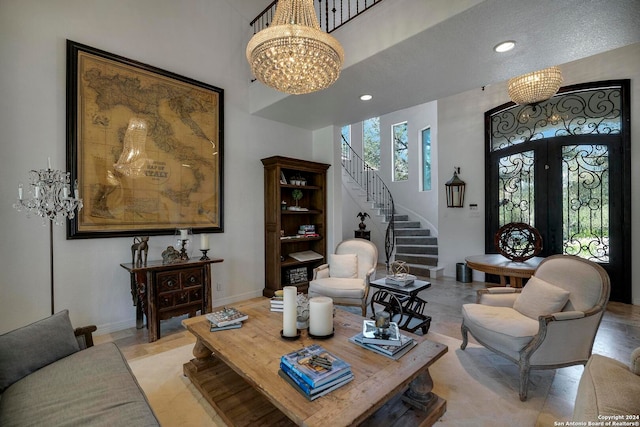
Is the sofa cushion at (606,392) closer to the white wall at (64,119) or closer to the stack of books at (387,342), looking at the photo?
the stack of books at (387,342)

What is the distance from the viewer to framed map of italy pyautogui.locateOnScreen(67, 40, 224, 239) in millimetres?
3041

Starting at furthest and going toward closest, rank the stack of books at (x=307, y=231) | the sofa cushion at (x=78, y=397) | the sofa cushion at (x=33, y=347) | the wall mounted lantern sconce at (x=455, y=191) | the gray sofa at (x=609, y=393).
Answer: the wall mounted lantern sconce at (x=455, y=191) → the stack of books at (x=307, y=231) → the sofa cushion at (x=33, y=347) → the sofa cushion at (x=78, y=397) → the gray sofa at (x=609, y=393)

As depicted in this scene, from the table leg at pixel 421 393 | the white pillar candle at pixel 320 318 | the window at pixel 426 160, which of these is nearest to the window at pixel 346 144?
the window at pixel 426 160

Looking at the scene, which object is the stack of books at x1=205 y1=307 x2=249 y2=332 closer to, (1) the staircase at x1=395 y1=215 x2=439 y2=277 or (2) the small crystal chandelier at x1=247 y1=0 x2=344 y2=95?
(2) the small crystal chandelier at x1=247 y1=0 x2=344 y2=95

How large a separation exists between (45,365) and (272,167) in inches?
131

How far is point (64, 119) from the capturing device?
9.70 feet

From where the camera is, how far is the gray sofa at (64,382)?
1296 millimetres

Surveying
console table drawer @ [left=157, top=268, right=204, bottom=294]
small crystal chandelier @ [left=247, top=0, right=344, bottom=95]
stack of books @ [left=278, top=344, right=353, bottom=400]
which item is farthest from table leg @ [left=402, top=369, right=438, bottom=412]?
console table drawer @ [left=157, top=268, right=204, bottom=294]

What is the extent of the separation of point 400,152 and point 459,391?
729cm

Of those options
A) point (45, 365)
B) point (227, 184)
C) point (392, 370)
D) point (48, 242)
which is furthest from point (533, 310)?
point (48, 242)

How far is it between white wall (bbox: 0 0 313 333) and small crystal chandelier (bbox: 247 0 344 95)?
2.07m

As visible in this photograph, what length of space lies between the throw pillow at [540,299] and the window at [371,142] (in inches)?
295

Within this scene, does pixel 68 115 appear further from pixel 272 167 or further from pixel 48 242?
pixel 272 167

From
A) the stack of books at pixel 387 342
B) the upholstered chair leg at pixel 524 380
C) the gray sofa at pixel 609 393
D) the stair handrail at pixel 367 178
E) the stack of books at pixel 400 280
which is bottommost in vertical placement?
the upholstered chair leg at pixel 524 380
